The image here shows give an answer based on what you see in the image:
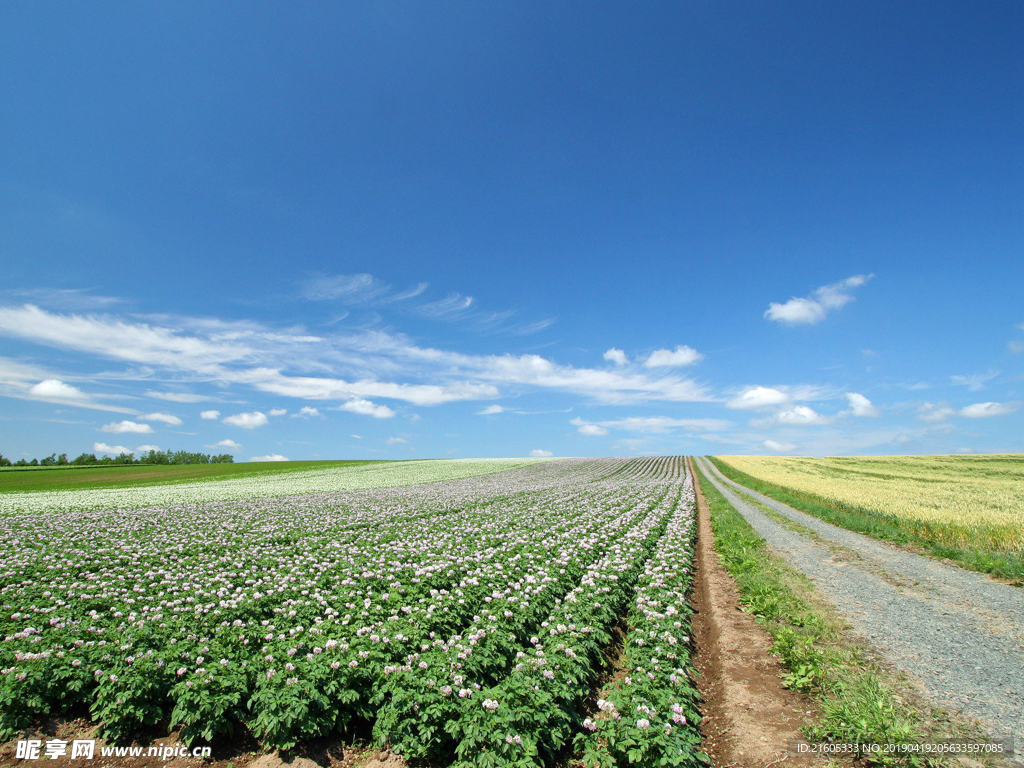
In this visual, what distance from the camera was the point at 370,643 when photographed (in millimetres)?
7750

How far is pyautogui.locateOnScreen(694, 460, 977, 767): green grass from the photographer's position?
6.16m

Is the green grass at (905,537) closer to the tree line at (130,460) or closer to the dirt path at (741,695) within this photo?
the dirt path at (741,695)

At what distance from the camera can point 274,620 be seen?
29.8ft

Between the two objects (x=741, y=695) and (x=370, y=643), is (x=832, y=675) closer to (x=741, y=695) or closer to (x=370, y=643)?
(x=741, y=695)

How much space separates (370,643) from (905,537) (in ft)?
81.0

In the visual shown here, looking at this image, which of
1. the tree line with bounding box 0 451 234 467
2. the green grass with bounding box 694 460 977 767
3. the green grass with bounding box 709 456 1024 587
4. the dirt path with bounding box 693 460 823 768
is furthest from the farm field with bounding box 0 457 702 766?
the tree line with bounding box 0 451 234 467

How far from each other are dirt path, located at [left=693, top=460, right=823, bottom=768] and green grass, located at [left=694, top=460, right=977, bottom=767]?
309 mm

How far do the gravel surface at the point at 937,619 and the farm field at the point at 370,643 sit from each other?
4146mm

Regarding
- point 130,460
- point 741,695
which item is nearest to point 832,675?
point 741,695

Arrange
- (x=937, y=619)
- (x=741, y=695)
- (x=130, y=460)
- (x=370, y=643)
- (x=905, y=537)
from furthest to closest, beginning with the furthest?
(x=130, y=460) < (x=905, y=537) < (x=937, y=619) < (x=741, y=695) < (x=370, y=643)

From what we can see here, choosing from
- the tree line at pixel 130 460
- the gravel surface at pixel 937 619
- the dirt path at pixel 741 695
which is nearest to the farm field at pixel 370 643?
the dirt path at pixel 741 695

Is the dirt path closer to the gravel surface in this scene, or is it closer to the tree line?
the gravel surface

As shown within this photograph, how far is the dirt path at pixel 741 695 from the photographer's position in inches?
252

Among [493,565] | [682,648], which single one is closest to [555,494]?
[493,565]
